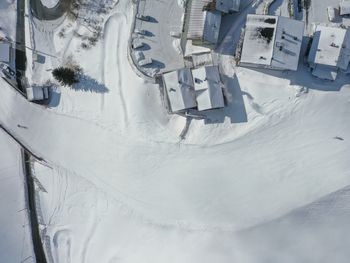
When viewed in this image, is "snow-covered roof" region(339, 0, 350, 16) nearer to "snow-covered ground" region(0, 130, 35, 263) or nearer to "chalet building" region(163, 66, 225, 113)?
"chalet building" region(163, 66, 225, 113)

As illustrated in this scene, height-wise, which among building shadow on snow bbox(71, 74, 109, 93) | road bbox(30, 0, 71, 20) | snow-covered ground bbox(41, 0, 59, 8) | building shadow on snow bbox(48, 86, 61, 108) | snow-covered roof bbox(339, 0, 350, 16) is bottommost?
building shadow on snow bbox(48, 86, 61, 108)

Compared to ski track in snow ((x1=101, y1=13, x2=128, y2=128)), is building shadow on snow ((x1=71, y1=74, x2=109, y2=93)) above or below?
below

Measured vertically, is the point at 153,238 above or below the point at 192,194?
below

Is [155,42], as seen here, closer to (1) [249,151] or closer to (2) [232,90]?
(2) [232,90]

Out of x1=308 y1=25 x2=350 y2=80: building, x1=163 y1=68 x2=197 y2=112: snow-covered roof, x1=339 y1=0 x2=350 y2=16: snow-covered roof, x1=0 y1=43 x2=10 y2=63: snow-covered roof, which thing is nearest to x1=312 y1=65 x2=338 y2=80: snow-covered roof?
x1=308 y1=25 x2=350 y2=80: building

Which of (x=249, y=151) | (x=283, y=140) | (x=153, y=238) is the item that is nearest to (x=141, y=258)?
(x=153, y=238)

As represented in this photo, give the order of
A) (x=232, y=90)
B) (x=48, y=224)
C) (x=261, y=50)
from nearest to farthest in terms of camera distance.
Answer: (x=261, y=50) < (x=232, y=90) < (x=48, y=224)

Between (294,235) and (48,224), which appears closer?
(294,235)
